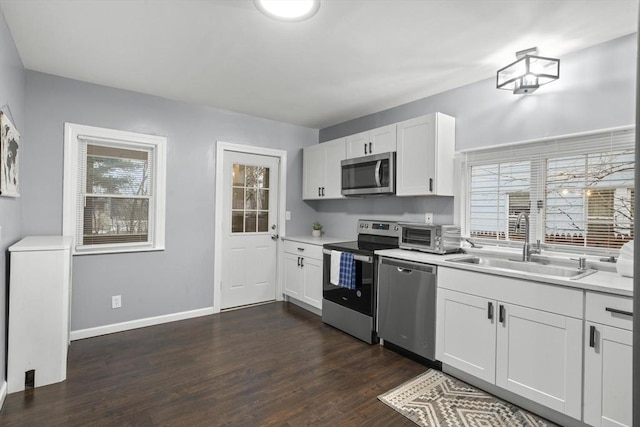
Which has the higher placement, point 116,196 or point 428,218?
point 116,196

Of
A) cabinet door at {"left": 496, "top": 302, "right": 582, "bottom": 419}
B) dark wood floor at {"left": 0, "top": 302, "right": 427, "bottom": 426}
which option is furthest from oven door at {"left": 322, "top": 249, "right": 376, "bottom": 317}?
cabinet door at {"left": 496, "top": 302, "right": 582, "bottom": 419}

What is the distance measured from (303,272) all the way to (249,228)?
940 mm

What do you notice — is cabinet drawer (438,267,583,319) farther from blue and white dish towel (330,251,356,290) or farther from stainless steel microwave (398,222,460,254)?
blue and white dish towel (330,251,356,290)

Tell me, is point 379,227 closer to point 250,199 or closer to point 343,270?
point 343,270

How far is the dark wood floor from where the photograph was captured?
80.9 inches

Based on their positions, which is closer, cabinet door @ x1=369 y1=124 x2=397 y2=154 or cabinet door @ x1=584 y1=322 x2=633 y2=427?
cabinet door @ x1=584 y1=322 x2=633 y2=427

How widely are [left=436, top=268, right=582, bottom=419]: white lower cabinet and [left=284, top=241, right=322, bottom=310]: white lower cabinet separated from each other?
1607mm

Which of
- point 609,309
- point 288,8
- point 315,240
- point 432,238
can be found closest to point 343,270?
point 315,240

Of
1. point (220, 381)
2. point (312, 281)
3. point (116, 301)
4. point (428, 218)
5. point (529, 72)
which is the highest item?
point (529, 72)

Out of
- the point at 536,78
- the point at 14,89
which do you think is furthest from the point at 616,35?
the point at 14,89

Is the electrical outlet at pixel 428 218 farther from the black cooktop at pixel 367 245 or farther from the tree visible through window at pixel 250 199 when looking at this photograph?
the tree visible through window at pixel 250 199

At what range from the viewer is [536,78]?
2.46 m

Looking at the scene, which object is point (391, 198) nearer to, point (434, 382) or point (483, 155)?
point (483, 155)

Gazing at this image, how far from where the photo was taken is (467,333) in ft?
7.98
